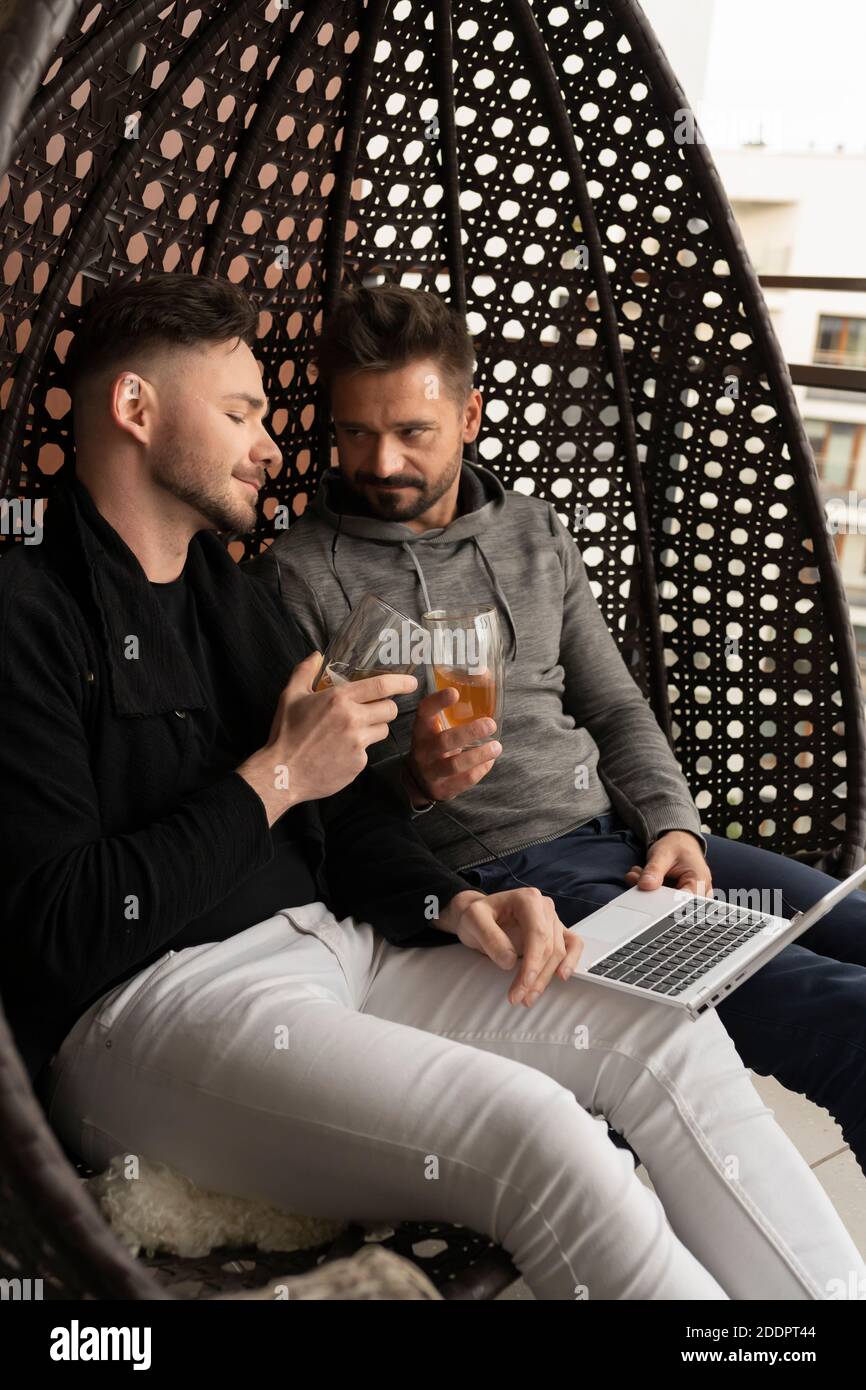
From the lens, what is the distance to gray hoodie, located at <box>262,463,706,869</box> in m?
1.87

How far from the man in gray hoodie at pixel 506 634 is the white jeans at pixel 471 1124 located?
31 centimetres

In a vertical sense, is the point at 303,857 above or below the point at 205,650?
below

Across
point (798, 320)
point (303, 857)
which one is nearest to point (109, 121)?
point (303, 857)

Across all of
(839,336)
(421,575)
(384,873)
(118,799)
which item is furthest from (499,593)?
(839,336)

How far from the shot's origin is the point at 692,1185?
51.6 inches

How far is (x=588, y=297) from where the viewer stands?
89.1 inches

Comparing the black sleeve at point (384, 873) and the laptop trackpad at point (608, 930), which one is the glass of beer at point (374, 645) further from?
the laptop trackpad at point (608, 930)

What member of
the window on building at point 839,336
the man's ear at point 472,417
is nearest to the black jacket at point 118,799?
the man's ear at point 472,417

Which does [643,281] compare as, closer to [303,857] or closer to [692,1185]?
[303,857]

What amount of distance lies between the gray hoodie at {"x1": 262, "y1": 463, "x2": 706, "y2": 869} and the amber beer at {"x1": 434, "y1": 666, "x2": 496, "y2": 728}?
23cm

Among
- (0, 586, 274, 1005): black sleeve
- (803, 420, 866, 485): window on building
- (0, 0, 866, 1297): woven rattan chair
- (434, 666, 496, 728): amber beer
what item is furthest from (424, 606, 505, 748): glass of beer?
(803, 420, 866, 485): window on building

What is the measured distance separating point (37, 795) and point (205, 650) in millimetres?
378

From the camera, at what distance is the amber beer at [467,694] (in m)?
1.51

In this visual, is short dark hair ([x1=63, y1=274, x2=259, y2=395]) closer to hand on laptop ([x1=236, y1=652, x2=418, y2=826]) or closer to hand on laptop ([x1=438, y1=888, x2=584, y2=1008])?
hand on laptop ([x1=236, y1=652, x2=418, y2=826])
